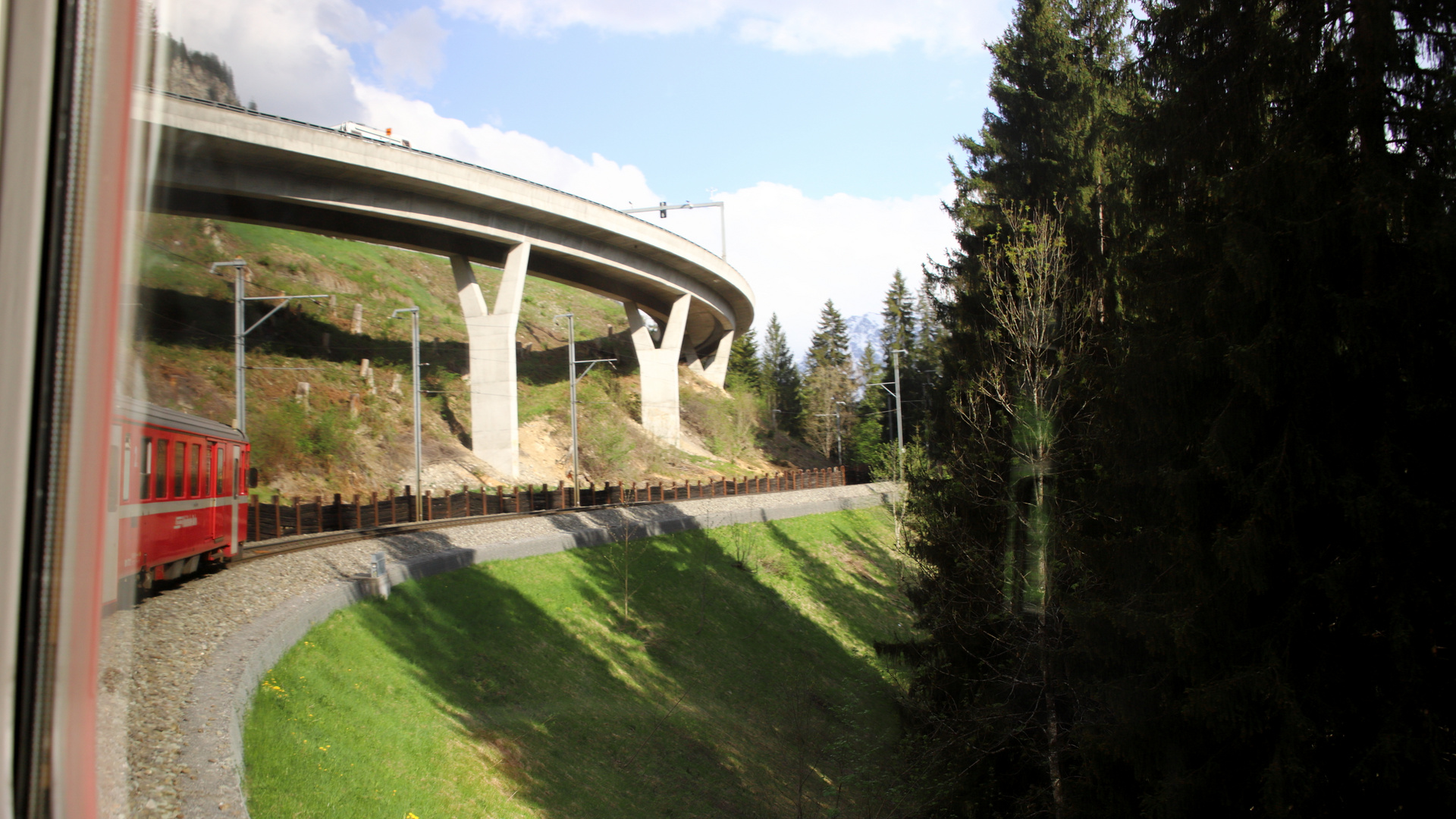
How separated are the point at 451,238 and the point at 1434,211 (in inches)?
1460

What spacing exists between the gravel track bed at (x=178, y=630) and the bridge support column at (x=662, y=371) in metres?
23.7

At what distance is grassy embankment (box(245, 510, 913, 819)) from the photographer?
9.82 meters

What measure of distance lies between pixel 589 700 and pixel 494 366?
85.7 ft

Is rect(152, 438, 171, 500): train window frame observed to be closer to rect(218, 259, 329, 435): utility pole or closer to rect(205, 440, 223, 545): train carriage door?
rect(218, 259, 329, 435): utility pole

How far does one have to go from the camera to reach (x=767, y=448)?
67.2 meters

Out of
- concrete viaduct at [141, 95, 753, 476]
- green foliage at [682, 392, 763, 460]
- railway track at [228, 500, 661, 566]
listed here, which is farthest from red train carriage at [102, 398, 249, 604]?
green foliage at [682, 392, 763, 460]

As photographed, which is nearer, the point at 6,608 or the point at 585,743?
the point at 6,608

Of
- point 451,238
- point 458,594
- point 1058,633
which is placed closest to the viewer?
point 1058,633

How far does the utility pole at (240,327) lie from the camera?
262 cm

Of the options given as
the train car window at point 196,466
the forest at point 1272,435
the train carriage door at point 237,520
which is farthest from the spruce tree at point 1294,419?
the train carriage door at point 237,520

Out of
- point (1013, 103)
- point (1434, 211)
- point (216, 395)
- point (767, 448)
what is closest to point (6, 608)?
point (216, 395)

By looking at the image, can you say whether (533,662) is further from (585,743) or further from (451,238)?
(451,238)

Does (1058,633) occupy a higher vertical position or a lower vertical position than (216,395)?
lower

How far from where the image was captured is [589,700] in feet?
50.7
